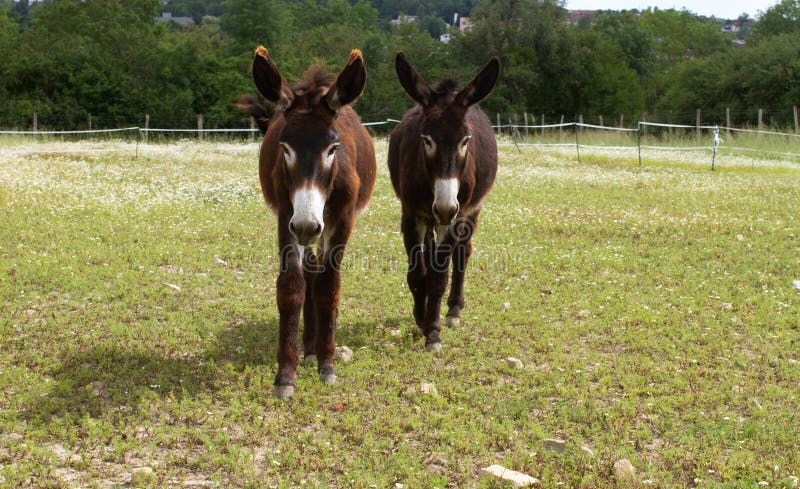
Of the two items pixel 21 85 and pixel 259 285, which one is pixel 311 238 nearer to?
pixel 259 285

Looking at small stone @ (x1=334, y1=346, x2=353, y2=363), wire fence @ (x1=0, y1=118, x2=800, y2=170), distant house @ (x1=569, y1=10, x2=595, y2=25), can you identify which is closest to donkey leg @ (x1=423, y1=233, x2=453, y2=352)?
small stone @ (x1=334, y1=346, x2=353, y2=363)

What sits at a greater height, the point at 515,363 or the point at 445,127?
the point at 445,127

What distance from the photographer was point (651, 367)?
17.9 ft

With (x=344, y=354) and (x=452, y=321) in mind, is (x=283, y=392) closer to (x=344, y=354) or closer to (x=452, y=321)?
(x=344, y=354)

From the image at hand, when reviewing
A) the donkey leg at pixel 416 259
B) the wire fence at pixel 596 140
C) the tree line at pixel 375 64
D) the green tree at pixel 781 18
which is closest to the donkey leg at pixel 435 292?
the donkey leg at pixel 416 259

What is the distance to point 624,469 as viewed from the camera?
377 cm

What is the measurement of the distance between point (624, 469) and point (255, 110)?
14.7ft

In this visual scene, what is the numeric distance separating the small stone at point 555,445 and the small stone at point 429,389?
100 cm

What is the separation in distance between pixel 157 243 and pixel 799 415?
7885 millimetres

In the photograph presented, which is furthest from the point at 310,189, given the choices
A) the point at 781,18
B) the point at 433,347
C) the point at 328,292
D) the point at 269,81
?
the point at 781,18

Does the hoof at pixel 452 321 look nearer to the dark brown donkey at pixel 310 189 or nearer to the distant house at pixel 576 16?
the dark brown donkey at pixel 310 189

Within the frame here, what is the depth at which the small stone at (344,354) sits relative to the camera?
5.61m

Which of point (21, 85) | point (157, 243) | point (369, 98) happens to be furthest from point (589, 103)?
point (157, 243)

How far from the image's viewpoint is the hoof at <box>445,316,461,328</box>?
6.68 m
